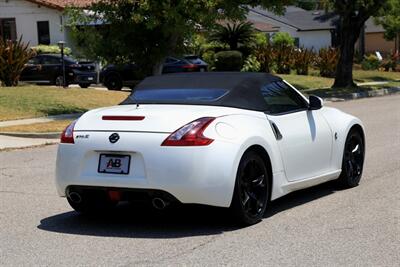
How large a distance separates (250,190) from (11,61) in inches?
719

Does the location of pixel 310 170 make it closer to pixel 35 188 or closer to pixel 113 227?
pixel 113 227

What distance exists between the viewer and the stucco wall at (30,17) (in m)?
39.2

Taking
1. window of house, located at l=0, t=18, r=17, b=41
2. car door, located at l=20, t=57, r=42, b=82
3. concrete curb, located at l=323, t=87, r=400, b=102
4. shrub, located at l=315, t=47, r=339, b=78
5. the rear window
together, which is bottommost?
concrete curb, located at l=323, t=87, r=400, b=102

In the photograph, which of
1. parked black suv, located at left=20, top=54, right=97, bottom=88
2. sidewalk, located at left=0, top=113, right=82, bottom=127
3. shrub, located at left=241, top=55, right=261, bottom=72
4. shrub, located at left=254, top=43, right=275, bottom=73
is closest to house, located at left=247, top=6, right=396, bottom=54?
shrub, located at left=254, top=43, right=275, bottom=73

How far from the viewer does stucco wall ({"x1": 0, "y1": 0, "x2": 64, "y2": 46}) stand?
3919 centimetres

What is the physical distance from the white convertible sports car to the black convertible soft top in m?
0.01

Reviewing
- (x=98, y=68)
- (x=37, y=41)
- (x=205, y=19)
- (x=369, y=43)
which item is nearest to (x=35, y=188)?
(x=205, y=19)

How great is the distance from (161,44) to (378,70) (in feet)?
98.4

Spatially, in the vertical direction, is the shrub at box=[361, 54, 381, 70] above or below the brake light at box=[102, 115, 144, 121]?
below

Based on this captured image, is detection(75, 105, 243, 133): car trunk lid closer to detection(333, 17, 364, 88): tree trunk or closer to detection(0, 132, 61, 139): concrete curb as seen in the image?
detection(0, 132, 61, 139): concrete curb

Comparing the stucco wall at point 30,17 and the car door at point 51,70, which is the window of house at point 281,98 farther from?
the stucco wall at point 30,17

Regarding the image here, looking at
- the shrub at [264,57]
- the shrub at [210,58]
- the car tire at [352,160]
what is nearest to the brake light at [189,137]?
the car tire at [352,160]

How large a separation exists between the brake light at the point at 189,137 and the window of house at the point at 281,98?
1.17m

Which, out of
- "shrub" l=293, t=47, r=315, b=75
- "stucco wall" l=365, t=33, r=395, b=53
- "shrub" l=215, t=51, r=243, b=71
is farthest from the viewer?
"stucco wall" l=365, t=33, r=395, b=53
